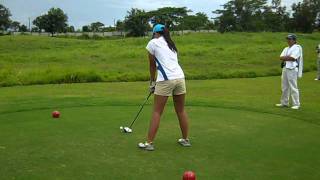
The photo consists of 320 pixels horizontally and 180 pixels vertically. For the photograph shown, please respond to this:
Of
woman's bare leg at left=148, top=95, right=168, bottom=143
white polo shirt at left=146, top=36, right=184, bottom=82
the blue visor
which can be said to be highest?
the blue visor

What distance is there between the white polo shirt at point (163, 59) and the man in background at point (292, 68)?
234 inches

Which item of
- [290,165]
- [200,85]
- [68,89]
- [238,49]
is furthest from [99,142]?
[238,49]

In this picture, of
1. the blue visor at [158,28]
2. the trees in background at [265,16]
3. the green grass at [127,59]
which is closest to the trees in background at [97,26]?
the trees in background at [265,16]

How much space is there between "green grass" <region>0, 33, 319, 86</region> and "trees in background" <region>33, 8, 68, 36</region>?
31893mm

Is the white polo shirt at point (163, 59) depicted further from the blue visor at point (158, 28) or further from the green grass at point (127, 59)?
the green grass at point (127, 59)

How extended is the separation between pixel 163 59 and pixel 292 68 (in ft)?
20.5

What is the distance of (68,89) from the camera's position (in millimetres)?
19062

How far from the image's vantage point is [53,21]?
7612 centimetres

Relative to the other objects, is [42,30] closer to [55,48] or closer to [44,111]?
[55,48]

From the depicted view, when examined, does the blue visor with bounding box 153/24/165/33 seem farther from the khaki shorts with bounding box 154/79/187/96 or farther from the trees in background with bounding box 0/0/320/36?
the trees in background with bounding box 0/0/320/36

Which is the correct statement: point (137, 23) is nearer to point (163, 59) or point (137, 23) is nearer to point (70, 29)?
point (70, 29)

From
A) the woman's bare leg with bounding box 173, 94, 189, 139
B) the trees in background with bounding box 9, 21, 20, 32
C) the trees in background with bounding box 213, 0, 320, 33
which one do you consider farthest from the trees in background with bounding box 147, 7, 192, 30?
the woman's bare leg with bounding box 173, 94, 189, 139

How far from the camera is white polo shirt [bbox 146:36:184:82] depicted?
7676 mm

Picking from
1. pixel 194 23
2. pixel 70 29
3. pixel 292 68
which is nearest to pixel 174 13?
pixel 194 23
